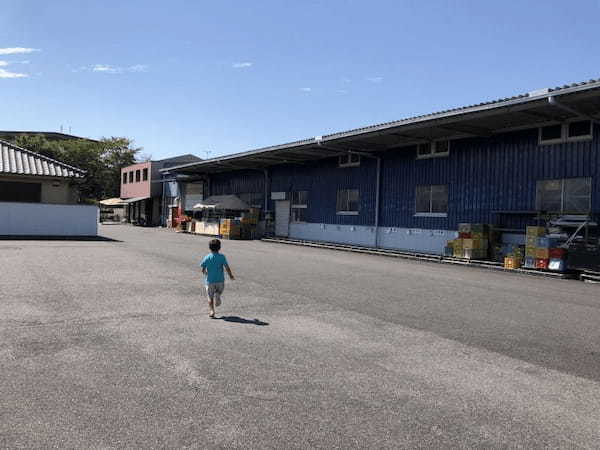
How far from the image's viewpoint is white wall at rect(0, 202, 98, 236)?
1040 inches

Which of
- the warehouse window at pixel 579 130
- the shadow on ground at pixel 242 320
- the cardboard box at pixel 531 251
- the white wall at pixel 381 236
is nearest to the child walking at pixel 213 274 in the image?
the shadow on ground at pixel 242 320

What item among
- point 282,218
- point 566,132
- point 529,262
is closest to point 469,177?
point 566,132

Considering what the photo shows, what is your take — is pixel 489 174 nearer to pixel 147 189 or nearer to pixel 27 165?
pixel 27 165

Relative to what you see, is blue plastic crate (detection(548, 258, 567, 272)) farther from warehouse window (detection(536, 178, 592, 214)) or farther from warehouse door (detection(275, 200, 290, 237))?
warehouse door (detection(275, 200, 290, 237))

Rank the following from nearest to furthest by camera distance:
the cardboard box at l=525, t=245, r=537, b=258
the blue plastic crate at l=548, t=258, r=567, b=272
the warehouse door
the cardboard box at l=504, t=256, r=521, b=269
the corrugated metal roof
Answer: the blue plastic crate at l=548, t=258, r=567, b=272 < the cardboard box at l=525, t=245, r=537, b=258 < the cardboard box at l=504, t=256, r=521, b=269 < the corrugated metal roof < the warehouse door

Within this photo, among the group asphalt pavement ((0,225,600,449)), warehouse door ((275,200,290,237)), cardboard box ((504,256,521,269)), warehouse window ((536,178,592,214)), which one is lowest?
asphalt pavement ((0,225,600,449))

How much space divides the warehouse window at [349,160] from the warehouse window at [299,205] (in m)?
3.44

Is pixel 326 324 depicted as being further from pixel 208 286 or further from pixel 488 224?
pixel 488 224

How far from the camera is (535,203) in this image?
17.5 m

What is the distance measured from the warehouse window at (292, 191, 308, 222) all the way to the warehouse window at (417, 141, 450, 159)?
29.0 feet

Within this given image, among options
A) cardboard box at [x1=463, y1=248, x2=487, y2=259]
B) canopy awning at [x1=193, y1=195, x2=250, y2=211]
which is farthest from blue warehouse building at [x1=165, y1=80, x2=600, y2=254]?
canopy awning at [x1=193, y1=195, x2=250, y2=211]

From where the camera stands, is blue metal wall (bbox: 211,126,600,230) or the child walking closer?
the child walking

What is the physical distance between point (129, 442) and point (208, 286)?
443cm

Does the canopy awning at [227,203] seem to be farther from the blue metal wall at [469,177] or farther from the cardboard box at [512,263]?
the cardboard box at [512,263]
